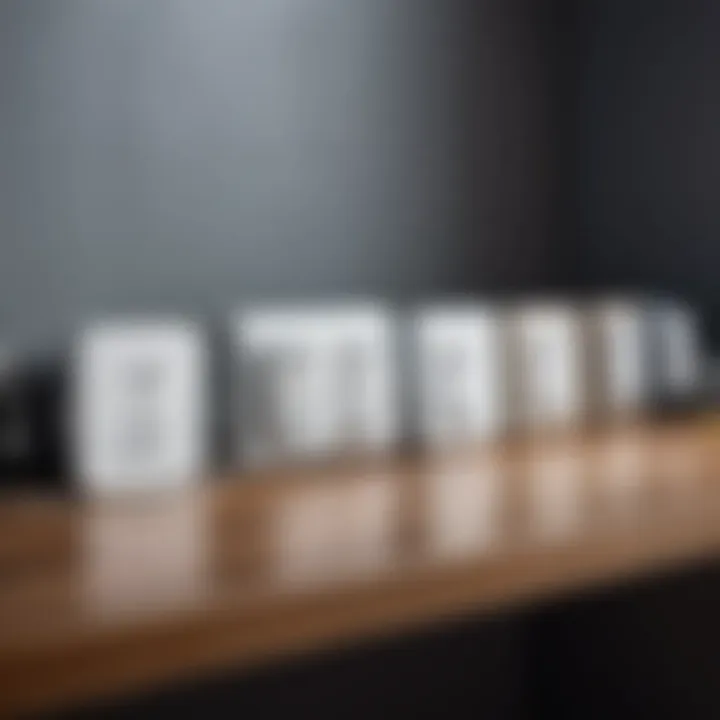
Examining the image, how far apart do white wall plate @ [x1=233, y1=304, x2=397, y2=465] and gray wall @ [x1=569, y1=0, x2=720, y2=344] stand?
1.53 feet

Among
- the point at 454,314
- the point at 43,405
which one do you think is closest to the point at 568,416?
the point at 454,314

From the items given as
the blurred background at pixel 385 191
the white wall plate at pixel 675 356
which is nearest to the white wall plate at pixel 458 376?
the blurred background at pixel 385 191

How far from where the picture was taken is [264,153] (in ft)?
3.50

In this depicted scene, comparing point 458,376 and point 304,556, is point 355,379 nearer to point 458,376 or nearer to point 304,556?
point 458,376

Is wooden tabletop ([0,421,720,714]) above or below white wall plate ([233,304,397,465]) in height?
below

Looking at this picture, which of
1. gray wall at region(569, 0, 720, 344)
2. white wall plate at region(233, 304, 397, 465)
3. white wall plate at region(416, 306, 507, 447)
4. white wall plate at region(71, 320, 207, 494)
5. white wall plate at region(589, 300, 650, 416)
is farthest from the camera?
gray wall at region(569, 0, 720, 344)

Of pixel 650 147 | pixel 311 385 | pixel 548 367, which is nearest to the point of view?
pixel 311 385

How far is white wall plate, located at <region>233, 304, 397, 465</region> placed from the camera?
0.95 meters

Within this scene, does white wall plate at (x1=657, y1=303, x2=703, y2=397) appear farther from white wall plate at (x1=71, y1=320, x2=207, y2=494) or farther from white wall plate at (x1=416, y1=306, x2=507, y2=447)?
white wall plate at (x1=71, y1=320, x2=207, y2=494)

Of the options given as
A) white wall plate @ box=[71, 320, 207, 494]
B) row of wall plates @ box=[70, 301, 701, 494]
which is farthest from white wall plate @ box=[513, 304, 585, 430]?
white wall plate @ box=[71, 320, 207, 494]

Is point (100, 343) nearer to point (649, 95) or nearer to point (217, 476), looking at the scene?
point (217, 476)

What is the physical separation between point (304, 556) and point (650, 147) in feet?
2.78

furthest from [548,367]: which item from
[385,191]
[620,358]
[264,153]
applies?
[264,153]

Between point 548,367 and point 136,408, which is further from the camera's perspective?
point 548,367
